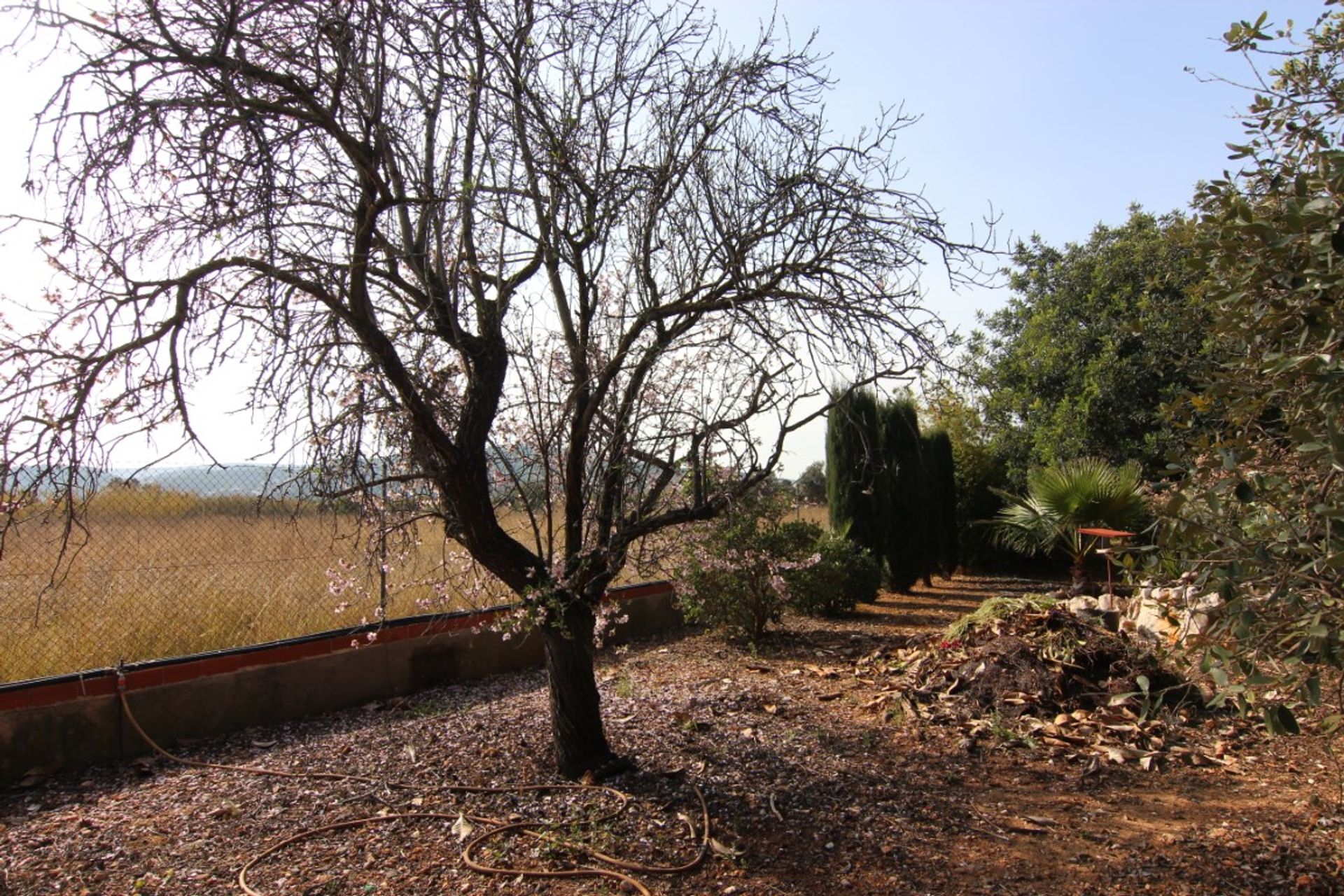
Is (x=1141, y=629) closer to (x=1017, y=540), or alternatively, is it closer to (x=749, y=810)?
(x=749, y=810)

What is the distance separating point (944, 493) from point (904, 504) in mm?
1690

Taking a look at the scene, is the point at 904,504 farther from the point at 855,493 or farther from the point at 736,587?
the point at 736,587

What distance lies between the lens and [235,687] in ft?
19.8

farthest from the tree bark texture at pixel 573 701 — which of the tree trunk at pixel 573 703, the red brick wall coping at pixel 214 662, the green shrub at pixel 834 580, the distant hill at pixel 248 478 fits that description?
the green shrub at pixel 834 580

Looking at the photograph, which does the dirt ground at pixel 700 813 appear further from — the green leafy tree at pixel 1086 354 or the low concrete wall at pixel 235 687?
the green leafy tree at pixel 1086 354

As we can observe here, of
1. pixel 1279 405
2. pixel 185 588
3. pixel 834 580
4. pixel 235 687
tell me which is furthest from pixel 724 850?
pixel 834 580

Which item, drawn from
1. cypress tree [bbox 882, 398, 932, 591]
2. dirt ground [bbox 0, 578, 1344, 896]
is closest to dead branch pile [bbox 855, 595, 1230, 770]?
dirt ground [bbox 0, 578, 1344, 896]

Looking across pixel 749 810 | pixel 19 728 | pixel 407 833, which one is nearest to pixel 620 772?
pixel 749 810

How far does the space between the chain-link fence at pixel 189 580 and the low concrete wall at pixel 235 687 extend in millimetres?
307

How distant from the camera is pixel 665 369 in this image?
4.80 m

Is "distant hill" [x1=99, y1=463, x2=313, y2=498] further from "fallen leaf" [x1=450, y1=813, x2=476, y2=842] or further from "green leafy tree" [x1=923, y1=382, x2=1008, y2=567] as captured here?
"green leafy tree" [x1=923, y1=382, x2=1008, y2=567]

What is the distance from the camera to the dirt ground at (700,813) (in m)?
3.71

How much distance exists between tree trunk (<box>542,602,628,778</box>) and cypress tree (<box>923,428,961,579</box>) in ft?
35.3

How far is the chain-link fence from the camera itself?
5.71m
